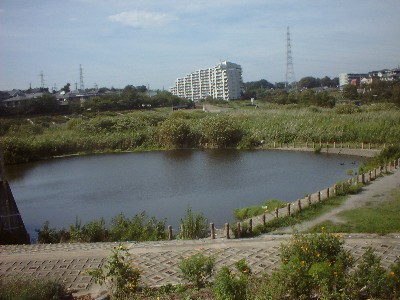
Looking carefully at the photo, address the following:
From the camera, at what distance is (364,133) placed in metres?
38.3

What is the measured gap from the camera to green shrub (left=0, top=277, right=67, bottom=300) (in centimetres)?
789

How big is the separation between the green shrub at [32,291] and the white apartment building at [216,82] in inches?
4244

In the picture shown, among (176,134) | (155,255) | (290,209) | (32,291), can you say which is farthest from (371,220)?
(176,134)

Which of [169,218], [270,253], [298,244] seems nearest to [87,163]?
[169,218]

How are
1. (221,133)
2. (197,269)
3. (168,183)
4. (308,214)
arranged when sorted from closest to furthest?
1. (197,269)
2. (308,214)
3. (168,183)
4. (221,133)

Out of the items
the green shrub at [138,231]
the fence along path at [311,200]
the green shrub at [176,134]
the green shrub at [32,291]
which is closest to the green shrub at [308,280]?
the green shrub at [32,291]

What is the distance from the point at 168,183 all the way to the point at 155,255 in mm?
14246

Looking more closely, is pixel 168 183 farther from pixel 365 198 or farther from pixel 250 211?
pixel 365 198

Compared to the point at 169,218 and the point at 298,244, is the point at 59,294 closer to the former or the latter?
the point at 298,244

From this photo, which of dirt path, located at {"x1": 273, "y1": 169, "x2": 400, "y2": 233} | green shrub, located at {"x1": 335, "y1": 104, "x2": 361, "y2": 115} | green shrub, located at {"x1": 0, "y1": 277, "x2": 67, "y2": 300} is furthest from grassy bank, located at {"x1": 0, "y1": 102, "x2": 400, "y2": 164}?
green shrub, located at {"x1": 0, "y1": 277, "x2": 67, "y2": 300}

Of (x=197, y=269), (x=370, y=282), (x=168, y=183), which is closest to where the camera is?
(x=370, y=282)

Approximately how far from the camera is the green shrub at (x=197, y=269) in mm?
8609

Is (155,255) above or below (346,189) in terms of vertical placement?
below

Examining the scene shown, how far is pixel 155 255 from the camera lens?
12.0m
